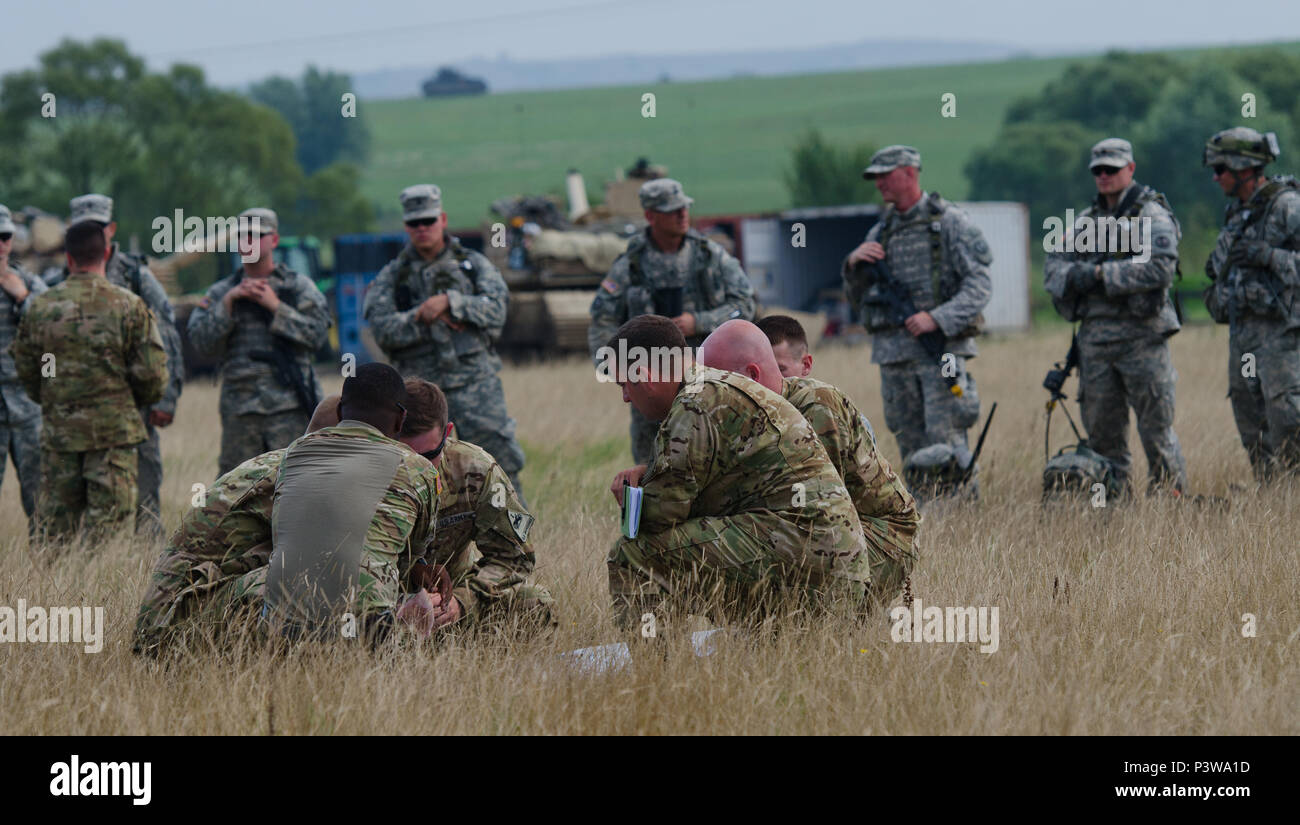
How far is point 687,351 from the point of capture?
203 inches

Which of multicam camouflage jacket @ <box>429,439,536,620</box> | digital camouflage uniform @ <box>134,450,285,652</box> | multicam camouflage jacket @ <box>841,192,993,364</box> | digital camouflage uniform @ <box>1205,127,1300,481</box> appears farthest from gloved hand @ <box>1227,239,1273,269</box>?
digital camouflage uniform @ <box>134,450,285,652</box>

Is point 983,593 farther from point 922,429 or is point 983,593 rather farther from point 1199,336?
point 1199,336

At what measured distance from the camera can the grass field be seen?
168 inches

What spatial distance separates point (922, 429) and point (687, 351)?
3601 millimetres

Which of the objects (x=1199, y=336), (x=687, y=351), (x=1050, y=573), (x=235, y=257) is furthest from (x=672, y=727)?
(x=235, y=257)

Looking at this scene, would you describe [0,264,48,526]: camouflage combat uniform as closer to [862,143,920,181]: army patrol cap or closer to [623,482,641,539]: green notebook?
[623,482,641,539]: green notebook

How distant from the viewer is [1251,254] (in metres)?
8.00

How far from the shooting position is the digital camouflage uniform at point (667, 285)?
27.1 feet

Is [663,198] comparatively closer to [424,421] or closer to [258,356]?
[258,356]

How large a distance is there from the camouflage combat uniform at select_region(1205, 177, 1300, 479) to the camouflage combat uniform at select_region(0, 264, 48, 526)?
6.57 metres

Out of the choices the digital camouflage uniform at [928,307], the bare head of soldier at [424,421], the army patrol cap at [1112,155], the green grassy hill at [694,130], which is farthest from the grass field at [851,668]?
the green grassy hill at [694,130]

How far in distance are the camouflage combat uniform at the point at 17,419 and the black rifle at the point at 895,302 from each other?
15.2 ft

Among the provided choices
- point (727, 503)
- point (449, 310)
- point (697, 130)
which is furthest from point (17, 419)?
point (697, 130)

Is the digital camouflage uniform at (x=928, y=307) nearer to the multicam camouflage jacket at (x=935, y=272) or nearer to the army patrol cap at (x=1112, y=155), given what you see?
the multicam camouflage jacket at (x=935, y=272)
